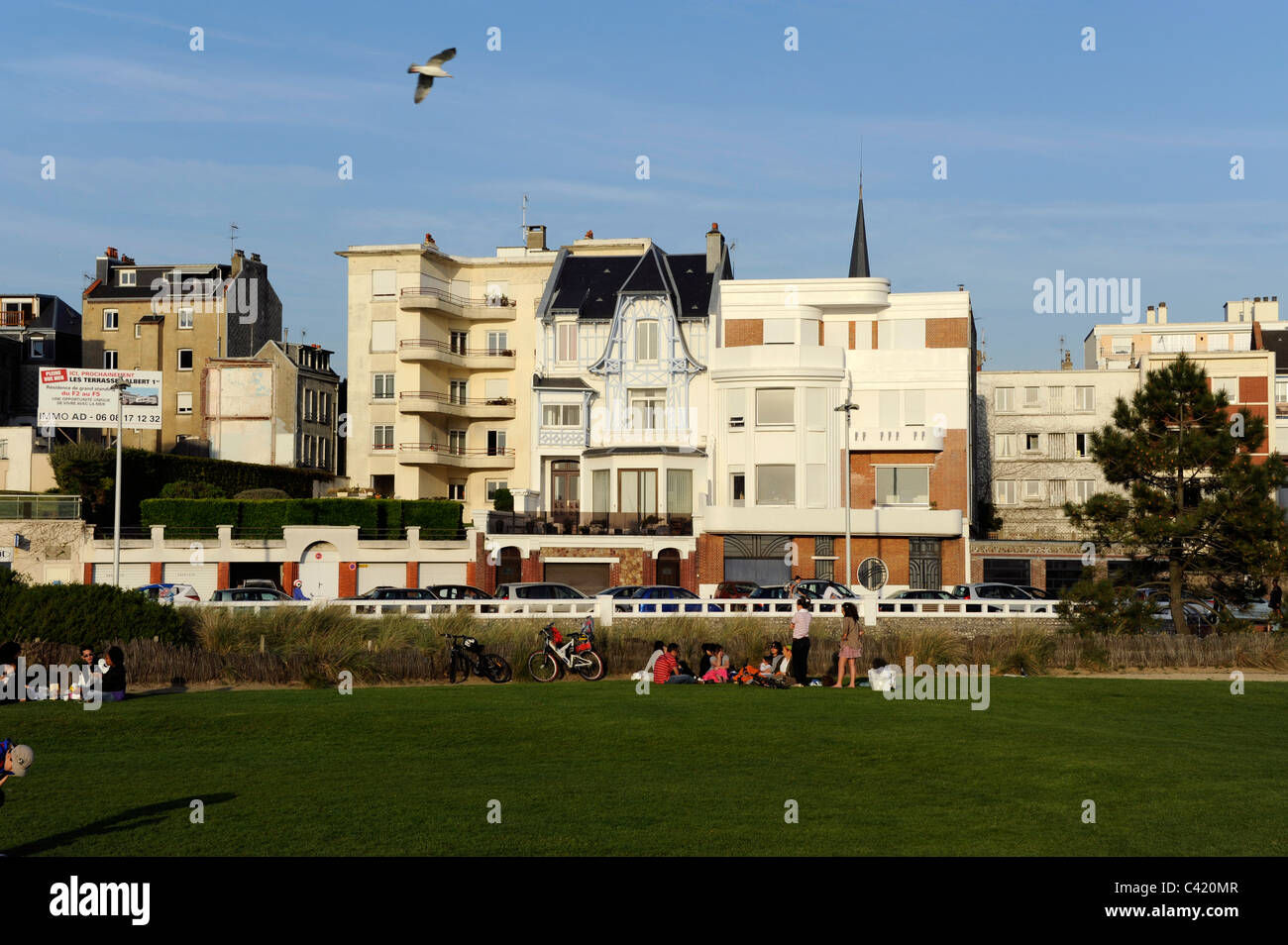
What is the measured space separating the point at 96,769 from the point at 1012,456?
57706 millimetres

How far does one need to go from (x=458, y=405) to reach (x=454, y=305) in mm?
5235

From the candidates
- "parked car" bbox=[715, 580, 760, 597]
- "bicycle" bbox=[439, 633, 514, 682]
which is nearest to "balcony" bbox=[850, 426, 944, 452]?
"parked car" bbox=[715, 580, 760, 597]

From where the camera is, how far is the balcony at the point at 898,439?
5338 centimetres

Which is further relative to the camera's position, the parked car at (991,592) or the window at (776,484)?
the window at (776,484)

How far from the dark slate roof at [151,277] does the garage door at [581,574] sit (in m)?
33.1

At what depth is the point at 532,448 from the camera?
194ft

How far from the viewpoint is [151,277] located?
7650cm

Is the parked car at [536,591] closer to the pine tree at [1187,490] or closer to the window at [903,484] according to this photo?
the pine tree at [1187,490]

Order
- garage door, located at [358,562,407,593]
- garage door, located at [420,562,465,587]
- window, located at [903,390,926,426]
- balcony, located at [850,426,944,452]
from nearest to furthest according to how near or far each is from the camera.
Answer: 1. garage door, located at [358,562,407,593]
2. garage door, located at [420,562,465,587]
3. balcony, located at [850,426,944,452]
4. window, located at [903,390,926,426]

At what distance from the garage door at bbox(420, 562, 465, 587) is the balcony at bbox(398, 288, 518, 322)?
18.5 metres

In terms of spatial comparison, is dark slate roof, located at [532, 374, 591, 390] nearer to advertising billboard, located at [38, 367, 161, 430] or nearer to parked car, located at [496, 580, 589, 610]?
advertising billboard, located at [38, 367, 161, 430]

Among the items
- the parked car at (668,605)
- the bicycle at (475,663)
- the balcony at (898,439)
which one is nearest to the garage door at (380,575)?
the parked car at (668,605)

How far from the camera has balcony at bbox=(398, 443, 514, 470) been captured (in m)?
65.5
